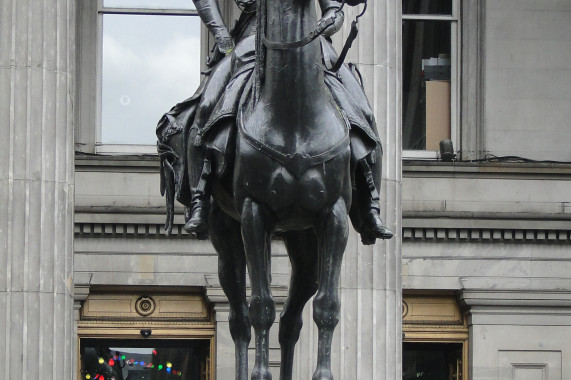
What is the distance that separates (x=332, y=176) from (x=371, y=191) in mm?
563

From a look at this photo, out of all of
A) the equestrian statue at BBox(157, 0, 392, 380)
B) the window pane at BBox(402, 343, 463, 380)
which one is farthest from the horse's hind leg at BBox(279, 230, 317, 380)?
the window pane at BBox(402, 343, 463, 380)

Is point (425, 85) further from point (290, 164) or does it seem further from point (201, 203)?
point (290, 164)

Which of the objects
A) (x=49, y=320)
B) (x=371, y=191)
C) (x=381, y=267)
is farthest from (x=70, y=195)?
(x=371, y=191)

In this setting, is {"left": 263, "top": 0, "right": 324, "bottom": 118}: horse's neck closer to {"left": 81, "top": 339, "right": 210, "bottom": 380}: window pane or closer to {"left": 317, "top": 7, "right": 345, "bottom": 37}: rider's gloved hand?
{"left": 317, "top": 7, "right": 345, "bottom": 37}: rider's gloved hand

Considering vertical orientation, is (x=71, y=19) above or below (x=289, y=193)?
above

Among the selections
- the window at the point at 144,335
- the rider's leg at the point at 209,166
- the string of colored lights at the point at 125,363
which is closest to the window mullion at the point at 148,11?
the window at the point at 144,335

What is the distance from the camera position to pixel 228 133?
1266 centimetres

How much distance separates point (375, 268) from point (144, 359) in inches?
276

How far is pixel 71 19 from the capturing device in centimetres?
2620

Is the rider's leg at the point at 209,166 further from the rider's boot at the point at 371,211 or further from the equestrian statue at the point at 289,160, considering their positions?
the rider's boot at the point at 371,211

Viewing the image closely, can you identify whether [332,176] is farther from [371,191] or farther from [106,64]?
[106,64]

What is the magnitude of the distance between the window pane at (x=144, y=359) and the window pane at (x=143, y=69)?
3.03 meters

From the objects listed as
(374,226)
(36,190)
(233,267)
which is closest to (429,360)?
(36,190)

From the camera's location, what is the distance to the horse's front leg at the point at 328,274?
12.4m
